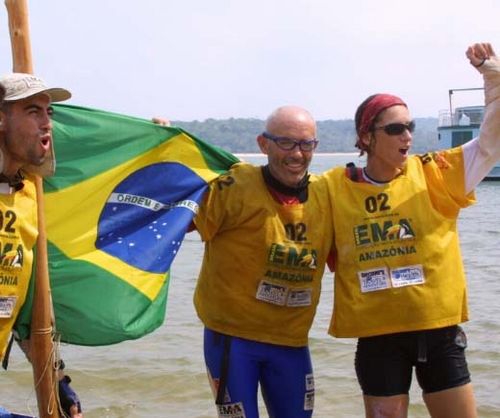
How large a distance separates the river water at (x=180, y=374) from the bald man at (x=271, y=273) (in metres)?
3.51

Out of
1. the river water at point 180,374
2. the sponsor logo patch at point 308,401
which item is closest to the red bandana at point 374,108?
the sponsor logo patch at point 308,401

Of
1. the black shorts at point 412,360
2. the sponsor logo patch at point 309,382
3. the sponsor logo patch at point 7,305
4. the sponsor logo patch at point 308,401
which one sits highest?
the sponsor logo patch at point 7,305

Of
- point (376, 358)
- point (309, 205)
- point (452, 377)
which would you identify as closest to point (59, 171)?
point (309, 205)

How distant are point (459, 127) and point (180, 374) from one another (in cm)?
3736

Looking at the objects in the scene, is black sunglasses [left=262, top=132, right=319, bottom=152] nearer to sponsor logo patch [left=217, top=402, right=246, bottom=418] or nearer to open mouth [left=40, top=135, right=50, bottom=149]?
open mouth [left=40, top=135, right=50, bottom=149]

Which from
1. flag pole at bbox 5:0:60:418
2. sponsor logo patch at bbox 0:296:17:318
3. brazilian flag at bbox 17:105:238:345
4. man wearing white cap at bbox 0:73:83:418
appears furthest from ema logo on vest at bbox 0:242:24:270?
brazilian flag at bbox 17:105:238:345

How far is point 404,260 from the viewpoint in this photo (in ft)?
15.0

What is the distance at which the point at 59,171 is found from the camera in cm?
504

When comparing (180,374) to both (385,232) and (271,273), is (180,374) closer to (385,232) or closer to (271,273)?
(271,273)

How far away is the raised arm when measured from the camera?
181 inches

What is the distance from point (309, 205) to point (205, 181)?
0.66 metres

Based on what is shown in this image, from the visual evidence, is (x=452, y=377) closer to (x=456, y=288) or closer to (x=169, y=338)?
(x=456, y=288)

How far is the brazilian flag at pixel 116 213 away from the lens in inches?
191

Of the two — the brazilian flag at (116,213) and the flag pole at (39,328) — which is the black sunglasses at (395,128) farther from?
the flag pole at (39,328)
